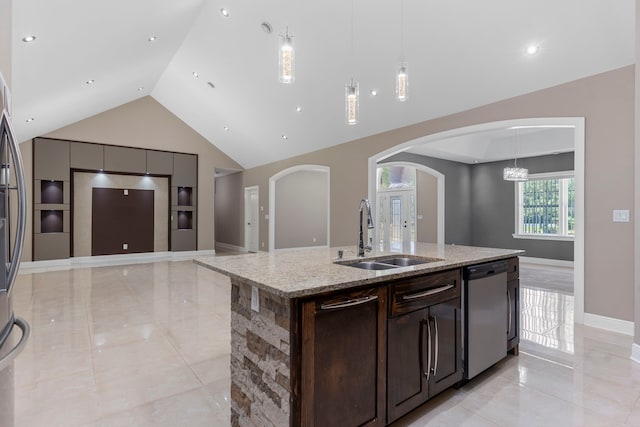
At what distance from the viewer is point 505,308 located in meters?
2.69

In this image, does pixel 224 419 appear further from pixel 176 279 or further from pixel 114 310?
pixel 176 279

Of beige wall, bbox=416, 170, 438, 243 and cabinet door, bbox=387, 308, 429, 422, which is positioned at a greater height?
beige wall, bbox=416, 170, 438, 243

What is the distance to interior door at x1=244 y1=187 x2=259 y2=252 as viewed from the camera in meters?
10.3

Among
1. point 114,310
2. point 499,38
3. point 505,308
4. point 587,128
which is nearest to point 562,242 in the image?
point 587,128

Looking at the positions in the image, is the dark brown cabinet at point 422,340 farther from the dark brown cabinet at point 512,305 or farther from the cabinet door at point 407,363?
the dark brown cabinet at point 512,305

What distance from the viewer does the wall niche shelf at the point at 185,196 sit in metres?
9.34

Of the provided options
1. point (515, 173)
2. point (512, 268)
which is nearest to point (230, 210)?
point (515, 173)

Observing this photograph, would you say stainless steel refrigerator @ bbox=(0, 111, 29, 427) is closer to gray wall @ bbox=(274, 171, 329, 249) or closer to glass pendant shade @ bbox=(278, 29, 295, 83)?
glass pendant shade @ bbox=(278, 29, 295, 83)

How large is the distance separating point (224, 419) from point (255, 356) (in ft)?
2.13

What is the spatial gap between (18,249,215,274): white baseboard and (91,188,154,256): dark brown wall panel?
134 millimetres

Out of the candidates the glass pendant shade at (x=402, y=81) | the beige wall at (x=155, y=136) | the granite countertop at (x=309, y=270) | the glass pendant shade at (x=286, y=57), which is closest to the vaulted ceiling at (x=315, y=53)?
the beige wall at (x=155, y=136)

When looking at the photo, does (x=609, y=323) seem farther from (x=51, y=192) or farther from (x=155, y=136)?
(x=51, y=192)

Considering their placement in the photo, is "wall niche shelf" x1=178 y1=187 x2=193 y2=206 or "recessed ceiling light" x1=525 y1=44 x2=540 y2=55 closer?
"recessed ceiling light" x1=525 y1=44 x2=540 y2=55

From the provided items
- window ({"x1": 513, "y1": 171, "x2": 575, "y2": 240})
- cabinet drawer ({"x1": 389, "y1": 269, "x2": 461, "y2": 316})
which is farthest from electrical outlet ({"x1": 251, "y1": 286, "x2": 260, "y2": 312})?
window ({"x1": 513, "y1": 171, "x2": 575, "y2": 240})
